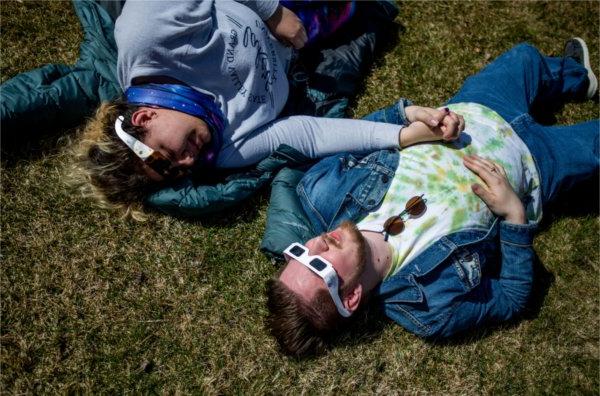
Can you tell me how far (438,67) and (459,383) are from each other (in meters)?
2.87

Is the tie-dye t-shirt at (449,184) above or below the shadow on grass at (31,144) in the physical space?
above

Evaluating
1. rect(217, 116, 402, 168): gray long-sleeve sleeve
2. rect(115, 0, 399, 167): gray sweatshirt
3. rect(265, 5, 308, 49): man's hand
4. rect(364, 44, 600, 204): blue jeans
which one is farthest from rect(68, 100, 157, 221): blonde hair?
rect(364, 44, 600, 204): blue jeans

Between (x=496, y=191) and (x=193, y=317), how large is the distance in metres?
2.44

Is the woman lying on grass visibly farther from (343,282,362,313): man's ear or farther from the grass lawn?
(343,282,362,313): man's ear

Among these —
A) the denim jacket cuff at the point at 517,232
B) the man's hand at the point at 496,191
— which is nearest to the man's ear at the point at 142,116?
the man's hand at the point at 496,191

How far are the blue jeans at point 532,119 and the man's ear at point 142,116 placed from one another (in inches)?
99.9

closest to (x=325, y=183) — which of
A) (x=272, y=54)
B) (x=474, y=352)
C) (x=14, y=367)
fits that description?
(x=272, y=54)

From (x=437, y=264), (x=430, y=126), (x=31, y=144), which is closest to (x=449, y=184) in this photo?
(x=430, y=126)

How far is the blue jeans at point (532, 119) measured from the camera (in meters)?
4.38

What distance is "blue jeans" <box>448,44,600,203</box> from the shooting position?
4375mm

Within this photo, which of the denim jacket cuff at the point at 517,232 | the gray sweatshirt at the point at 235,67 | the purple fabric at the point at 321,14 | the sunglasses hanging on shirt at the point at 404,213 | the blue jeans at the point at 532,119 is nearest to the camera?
the gray sweatshirt at the point at 235,67

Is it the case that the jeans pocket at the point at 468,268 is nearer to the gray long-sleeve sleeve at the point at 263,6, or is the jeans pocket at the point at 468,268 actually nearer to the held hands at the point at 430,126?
the held hands at the point at 430,126

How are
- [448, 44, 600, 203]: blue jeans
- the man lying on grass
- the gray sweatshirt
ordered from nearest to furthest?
the man lying on grass → the gray sweatshirt → [448, 44, 600, 203]: blue jeans

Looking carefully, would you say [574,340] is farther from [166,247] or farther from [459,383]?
[166,247]
